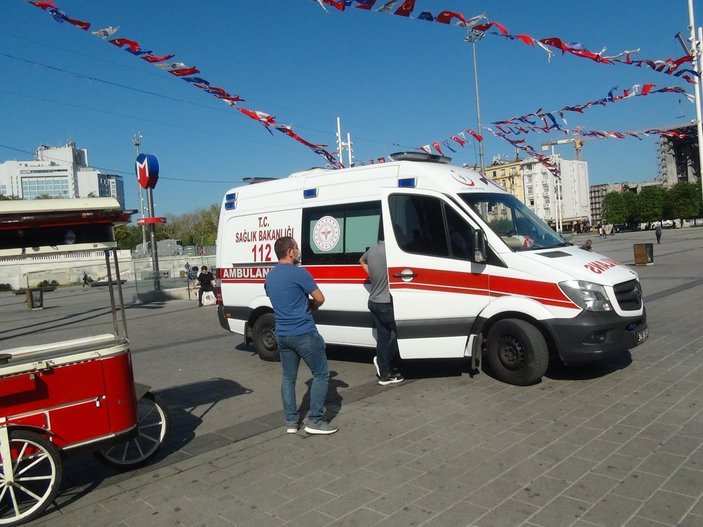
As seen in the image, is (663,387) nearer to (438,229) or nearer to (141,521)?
(438,229)

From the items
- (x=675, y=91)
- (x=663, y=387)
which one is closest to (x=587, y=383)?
(x=663, y=387)

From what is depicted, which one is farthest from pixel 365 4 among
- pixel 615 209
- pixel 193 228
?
pixel 615 209

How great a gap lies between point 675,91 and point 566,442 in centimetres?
1182

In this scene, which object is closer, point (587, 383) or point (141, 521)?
point (141, 521)

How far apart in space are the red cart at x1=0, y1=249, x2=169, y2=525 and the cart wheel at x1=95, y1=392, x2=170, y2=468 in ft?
0.21

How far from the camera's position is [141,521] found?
3914 mm

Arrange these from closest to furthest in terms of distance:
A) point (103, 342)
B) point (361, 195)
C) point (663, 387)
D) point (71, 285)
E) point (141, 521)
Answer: point (141, 521), point (103, 342), point (663, 387), point (361, 195), point (71, 285)

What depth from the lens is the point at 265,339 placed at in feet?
29.6

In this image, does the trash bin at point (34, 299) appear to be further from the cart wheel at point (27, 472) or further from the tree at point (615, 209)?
the tree at point (615, 209)

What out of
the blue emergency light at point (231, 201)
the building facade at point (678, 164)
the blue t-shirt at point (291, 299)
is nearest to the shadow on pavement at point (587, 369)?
the blue t-shirt at point (291, 299)

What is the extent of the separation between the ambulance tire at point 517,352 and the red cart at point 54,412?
3903mm

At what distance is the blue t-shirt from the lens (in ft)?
17.3

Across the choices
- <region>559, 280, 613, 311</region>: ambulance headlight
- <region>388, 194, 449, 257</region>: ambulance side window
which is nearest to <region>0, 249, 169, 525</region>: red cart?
<region>388, 194, 449, 257</region>: ambulance side window

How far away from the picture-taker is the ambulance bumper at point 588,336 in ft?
20.1
